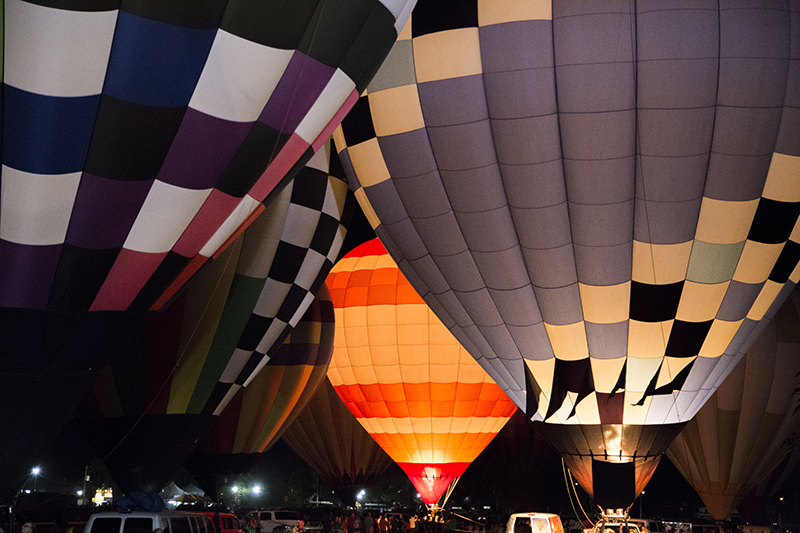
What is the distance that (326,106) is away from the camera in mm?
3891

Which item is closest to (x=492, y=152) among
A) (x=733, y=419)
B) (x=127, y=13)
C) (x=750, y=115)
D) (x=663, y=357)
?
(x=750, y=115)

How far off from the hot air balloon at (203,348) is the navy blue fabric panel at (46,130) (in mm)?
3678

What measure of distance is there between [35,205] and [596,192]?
13.9 feet

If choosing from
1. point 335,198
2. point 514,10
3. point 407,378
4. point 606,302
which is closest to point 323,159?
point 335,198

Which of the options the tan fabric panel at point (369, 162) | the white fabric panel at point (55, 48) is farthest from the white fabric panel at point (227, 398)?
the white fabric panel at point (55, 48)

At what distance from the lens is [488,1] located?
19.5 feet

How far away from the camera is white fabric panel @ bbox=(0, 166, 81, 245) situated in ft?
10.4

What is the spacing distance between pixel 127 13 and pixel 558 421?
537 cm

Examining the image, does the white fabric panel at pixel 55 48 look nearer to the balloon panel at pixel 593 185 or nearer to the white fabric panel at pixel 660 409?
the balloon panel at pixel 593 185

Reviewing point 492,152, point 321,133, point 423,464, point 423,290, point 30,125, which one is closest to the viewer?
point 30,125

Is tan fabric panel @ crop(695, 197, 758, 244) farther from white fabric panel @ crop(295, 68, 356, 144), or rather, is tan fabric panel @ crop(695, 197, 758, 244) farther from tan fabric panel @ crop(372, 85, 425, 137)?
white fabric panel @ crop(295, 68, 356, 144)

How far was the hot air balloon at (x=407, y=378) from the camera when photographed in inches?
441

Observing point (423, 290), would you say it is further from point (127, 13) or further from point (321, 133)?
point (127, 13)

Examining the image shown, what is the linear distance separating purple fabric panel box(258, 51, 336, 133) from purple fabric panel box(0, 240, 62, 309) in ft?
3.44
